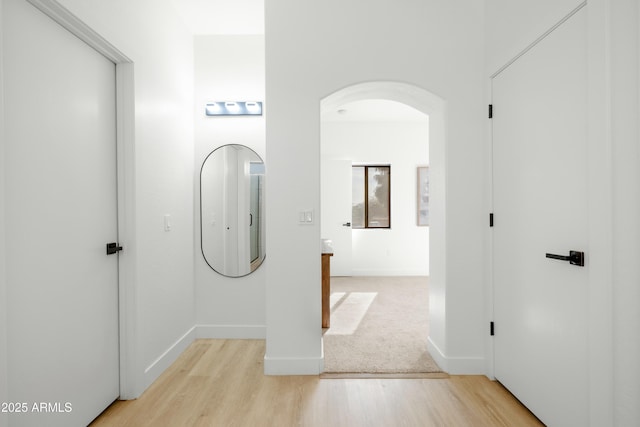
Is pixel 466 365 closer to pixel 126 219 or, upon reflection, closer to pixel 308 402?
pixel 308 402

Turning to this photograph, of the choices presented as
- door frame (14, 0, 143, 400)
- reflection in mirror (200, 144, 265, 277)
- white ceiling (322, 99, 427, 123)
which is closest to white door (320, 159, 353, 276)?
white ceiling (322, 99, 427, 123)

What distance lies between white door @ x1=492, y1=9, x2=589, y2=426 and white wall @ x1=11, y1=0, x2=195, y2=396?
7.94ft

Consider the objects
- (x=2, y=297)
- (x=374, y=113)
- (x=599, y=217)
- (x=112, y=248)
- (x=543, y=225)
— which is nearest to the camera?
(x=2, y=297)

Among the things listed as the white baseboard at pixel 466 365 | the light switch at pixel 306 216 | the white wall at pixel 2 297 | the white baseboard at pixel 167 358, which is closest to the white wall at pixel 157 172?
the white baseboard at pixel 167 358

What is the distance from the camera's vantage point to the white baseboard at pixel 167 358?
7.43 feet

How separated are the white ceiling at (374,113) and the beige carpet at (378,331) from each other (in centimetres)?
277

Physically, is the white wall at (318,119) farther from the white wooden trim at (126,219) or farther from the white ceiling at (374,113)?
the white ceiling at (374,113)

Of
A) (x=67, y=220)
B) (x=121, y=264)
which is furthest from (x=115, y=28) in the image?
(x=121, y=264)

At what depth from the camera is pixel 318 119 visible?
7.93 feet

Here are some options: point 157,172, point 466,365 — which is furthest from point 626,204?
point 157,172

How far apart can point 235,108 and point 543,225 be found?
259 cm

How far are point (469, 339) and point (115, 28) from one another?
10.1 ft

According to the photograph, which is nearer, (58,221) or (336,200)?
(58,221)

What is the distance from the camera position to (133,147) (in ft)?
6.92
